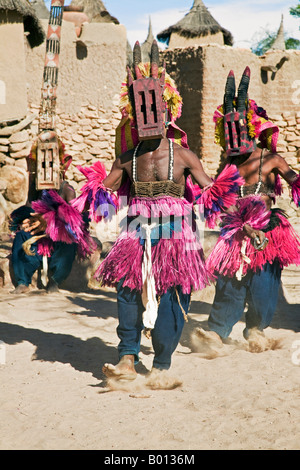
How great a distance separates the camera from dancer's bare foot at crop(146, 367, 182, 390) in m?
4.28

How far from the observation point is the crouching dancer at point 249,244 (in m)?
5.14

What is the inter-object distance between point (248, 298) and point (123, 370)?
59.6 inches

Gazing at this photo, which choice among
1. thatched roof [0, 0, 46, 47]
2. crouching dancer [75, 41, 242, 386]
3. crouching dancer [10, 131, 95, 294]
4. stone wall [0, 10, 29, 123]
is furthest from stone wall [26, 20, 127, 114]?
crouching dancer [75, 41, 242, 386]

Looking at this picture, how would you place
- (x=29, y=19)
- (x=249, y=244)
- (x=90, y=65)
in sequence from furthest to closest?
(x=90, y=65) → (x=29, y=19) → (x=249, y=244)

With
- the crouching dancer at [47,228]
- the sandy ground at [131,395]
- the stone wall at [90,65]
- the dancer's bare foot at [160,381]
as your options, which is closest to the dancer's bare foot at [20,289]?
the crouching dancer at [47,228]

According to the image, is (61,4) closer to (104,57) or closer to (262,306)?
(104,57)

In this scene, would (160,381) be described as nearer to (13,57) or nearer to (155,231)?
(155,231)

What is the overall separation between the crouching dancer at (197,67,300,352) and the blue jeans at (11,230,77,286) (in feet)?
8.28

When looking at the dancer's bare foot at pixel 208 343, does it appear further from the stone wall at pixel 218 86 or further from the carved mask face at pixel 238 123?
the stone wall at pixel 218 86

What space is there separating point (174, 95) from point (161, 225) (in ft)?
2.98

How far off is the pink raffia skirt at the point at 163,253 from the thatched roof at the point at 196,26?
53.2ft

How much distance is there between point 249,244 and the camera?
5.14 meters

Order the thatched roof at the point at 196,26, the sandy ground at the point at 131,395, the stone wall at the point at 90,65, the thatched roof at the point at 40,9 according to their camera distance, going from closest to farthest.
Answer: the sandy ground at the point at 131,395 → the stone wall at the point at 90,65 → the thatched roof at the point at 196,26 → the thatched roof at the point at 40,9

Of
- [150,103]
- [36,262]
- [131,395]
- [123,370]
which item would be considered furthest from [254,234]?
[36,262]
